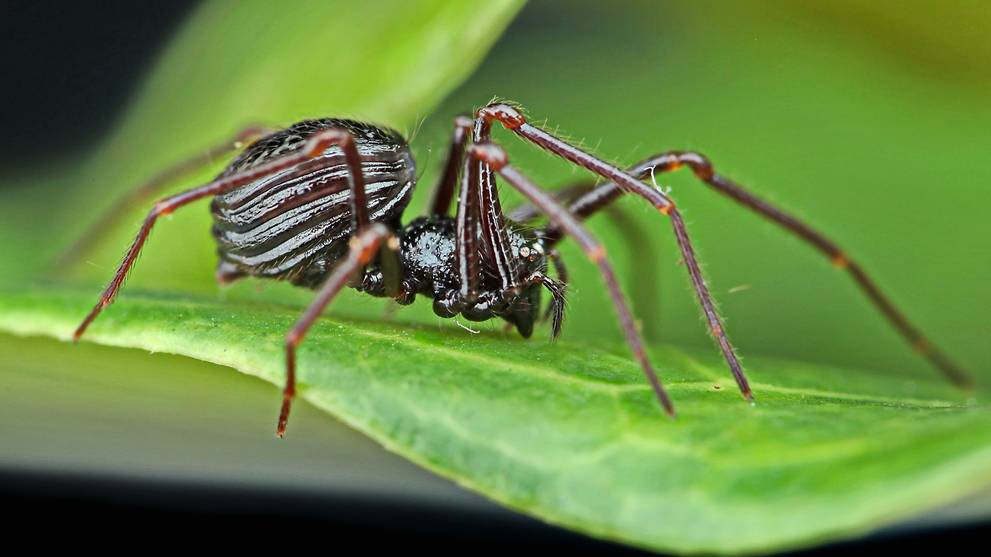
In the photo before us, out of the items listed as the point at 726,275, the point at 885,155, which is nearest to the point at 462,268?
the point at 726,275

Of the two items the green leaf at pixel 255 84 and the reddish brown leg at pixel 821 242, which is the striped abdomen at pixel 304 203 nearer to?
the green leaf at pixel 255 84

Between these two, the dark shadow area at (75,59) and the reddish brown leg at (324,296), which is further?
the dark shadow area at (75,59)

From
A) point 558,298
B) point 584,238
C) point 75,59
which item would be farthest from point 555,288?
point 75,59

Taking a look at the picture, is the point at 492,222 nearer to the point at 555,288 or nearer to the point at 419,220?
the point at 555,288

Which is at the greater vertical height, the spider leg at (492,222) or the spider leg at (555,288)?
the spider leg at (492,222)

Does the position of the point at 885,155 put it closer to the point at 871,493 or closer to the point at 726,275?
the point at 726,275

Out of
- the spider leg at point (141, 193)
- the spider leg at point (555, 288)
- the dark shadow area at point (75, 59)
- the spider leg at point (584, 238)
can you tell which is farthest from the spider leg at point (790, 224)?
the dark shadow area at point (75, 59)
